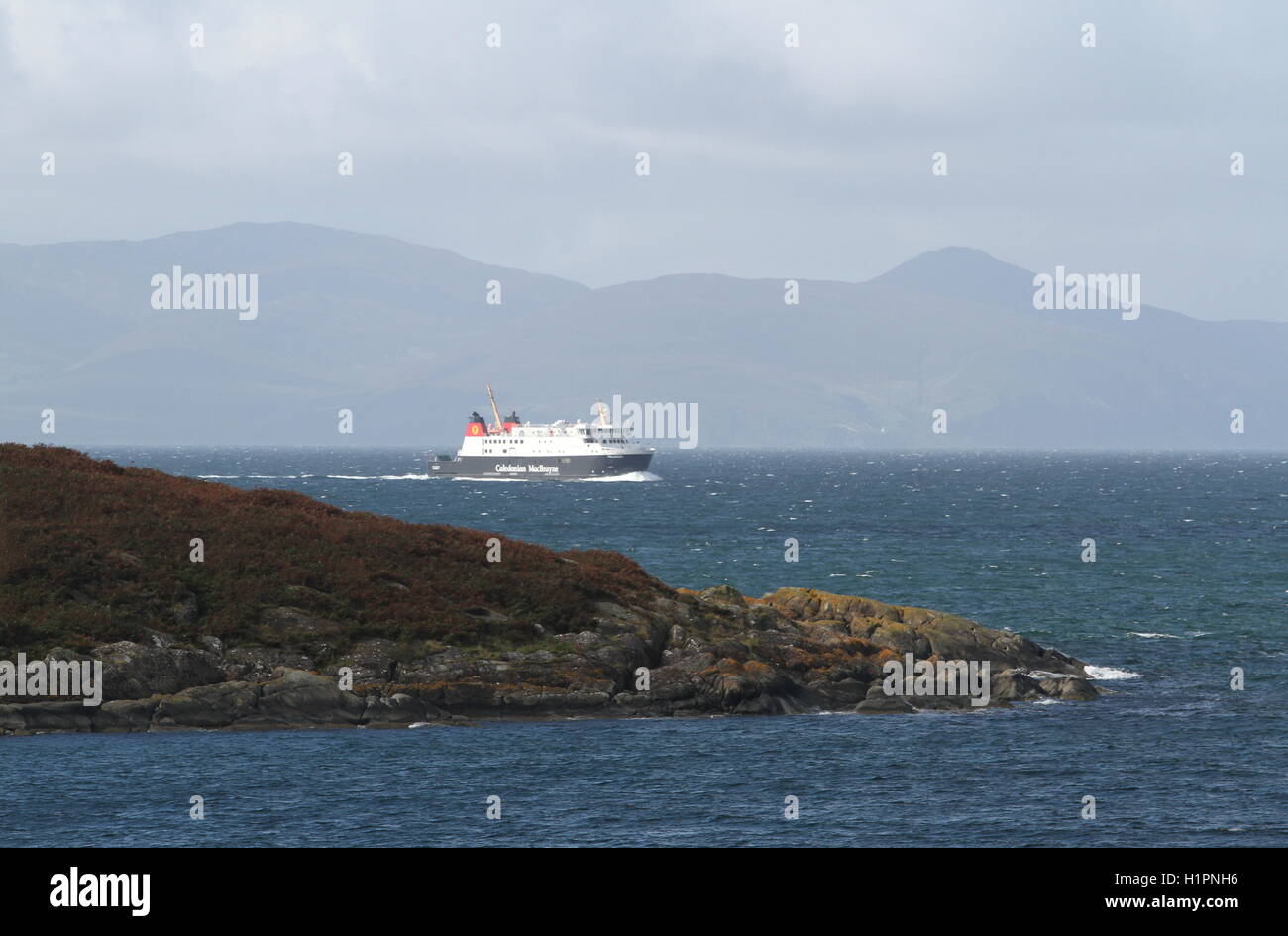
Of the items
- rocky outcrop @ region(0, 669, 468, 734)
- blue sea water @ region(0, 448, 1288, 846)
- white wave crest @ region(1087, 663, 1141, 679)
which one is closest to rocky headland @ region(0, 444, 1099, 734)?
rocky outcrop @ region(0, 669, 468, 734)

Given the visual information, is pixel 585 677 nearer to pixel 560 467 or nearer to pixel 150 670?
pixel 150 670

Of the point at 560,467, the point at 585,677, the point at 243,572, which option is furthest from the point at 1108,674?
the point at 560,467

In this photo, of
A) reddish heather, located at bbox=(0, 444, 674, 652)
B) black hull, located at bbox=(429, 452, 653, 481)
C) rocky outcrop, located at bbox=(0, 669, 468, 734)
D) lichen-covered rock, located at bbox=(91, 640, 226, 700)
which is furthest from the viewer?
black hull, located at bbox=(429, 452, 653, 481)

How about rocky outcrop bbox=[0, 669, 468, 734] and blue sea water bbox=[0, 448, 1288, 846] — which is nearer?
blue sea water bbox=[0, 448, 1288, 846]

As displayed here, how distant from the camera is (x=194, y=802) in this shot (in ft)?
95.5

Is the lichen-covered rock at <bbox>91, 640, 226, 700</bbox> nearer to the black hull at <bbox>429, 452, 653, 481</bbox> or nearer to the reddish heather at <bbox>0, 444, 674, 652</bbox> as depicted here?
the reddish heather at <bbox>0, 444, 674, 652</bbox>

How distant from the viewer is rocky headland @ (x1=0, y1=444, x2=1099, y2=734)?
38.3m

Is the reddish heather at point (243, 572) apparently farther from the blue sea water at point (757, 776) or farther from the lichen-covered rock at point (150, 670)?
the blue sea water at point (757, 776)

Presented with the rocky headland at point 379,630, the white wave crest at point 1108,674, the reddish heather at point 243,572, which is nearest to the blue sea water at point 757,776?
the white wave crest at point 1108,674

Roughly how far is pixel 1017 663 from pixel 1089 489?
150 m

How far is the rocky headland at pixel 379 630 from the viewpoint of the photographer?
3834 cm

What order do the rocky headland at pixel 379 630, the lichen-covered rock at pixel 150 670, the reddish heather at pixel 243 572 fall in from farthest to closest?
the reddish heather at pixel 243 572 < the rocky headland at pixel 379 630 < the lichen-covered rock at pixel 150 670

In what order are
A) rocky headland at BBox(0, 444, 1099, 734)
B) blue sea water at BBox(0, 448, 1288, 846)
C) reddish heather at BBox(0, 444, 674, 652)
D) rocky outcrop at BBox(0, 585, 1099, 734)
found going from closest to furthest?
blue sea water at BBox(0, 448, 1288, 846)
rocky outcrop at BBox(0, 585, 1099, 734)
rocky headland at BBox(0, 444, 1099, 734)
reddish heather at BBox(0, 444, 674, 652)
